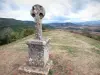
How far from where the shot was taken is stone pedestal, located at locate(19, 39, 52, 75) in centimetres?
723

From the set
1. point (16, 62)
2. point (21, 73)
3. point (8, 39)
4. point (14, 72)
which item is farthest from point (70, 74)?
point (8, 39)

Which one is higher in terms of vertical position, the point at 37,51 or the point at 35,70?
the point at 37,51

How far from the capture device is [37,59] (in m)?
7.46

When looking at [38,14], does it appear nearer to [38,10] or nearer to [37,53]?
[38,10]

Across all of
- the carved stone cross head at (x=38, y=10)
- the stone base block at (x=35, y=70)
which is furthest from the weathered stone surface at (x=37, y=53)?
the carved stone cross head at (x=38, y=10)

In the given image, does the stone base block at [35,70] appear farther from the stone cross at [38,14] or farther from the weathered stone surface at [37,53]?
the stone cross at [38,14]

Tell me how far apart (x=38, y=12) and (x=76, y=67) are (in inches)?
181

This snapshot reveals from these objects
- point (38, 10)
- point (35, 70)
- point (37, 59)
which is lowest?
point (35, 70)

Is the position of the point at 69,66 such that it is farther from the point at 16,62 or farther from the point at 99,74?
the point at 16,62

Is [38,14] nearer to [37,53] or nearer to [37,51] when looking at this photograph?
[37,51]

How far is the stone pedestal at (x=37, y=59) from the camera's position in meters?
7.23

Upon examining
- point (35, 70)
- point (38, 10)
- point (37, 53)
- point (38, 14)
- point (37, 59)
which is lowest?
point (35, 70)

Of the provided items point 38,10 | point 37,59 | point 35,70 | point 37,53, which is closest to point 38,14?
point 38,10

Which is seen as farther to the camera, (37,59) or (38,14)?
(37,59)
